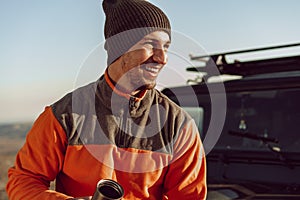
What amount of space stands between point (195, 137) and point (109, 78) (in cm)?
43

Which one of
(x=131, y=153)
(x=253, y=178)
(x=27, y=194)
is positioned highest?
(x=131, y=153)

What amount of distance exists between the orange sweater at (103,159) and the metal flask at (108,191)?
134 millimetres

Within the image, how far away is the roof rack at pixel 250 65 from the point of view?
3.71m

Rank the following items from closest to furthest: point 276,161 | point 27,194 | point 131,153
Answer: point 27,194 < point 131,153 < point 276,161

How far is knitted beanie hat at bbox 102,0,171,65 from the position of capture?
6.95ft

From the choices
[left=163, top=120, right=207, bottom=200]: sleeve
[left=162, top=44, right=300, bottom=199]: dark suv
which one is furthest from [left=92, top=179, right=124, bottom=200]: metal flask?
[left=162, top=44, right=300, bottom=199]: dark suv

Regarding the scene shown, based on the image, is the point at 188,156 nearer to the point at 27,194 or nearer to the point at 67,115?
the point at 67,115

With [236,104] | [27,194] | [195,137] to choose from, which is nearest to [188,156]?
[195,137]

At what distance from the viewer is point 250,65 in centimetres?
399

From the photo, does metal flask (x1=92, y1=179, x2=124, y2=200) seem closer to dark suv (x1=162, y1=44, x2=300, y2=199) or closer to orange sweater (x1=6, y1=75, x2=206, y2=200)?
orange sweater (x1=6, y1=75, x2=206, y2=200)

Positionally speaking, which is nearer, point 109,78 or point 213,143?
point 109,78

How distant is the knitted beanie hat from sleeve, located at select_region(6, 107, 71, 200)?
0.37 m

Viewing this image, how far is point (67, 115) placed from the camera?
2.07 m

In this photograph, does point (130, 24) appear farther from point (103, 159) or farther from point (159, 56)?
point (103, 159)
